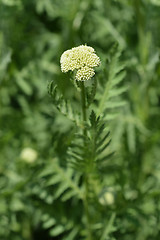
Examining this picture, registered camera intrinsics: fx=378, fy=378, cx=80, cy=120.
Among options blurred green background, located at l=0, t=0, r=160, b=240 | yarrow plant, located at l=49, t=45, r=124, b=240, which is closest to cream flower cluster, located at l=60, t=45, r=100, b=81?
yarrow plant, located at l=49, t=45, r=124, b=240

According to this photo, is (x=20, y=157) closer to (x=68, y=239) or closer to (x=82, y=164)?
(x=68, y=239)

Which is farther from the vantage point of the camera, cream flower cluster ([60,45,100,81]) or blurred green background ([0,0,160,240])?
blurred green background ([0,0,160,240])

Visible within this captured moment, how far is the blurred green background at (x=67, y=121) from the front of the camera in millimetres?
2334

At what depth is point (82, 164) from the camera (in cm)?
162

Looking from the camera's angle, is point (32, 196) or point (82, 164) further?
point (32, 196)

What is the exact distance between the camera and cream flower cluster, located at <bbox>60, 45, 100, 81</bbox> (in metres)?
1.35

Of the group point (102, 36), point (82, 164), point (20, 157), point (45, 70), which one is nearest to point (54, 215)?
point (20, 157)

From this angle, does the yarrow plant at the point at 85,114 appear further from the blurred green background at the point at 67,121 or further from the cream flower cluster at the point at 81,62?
the blurred green background at the point at 67,121

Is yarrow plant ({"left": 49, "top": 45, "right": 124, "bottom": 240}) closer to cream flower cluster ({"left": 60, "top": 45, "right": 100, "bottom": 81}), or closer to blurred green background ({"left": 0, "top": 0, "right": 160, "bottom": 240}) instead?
cream flower cluster ({"left": 60, "top": 45, "right": 100, "bottom": 81})

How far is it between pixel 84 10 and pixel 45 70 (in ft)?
1.83

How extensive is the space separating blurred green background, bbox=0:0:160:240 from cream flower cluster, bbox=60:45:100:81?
0.64m

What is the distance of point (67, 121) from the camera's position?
8.66 ft

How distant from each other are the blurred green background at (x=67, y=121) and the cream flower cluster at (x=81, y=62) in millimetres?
Answer: 644

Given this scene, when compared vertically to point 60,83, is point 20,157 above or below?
below
